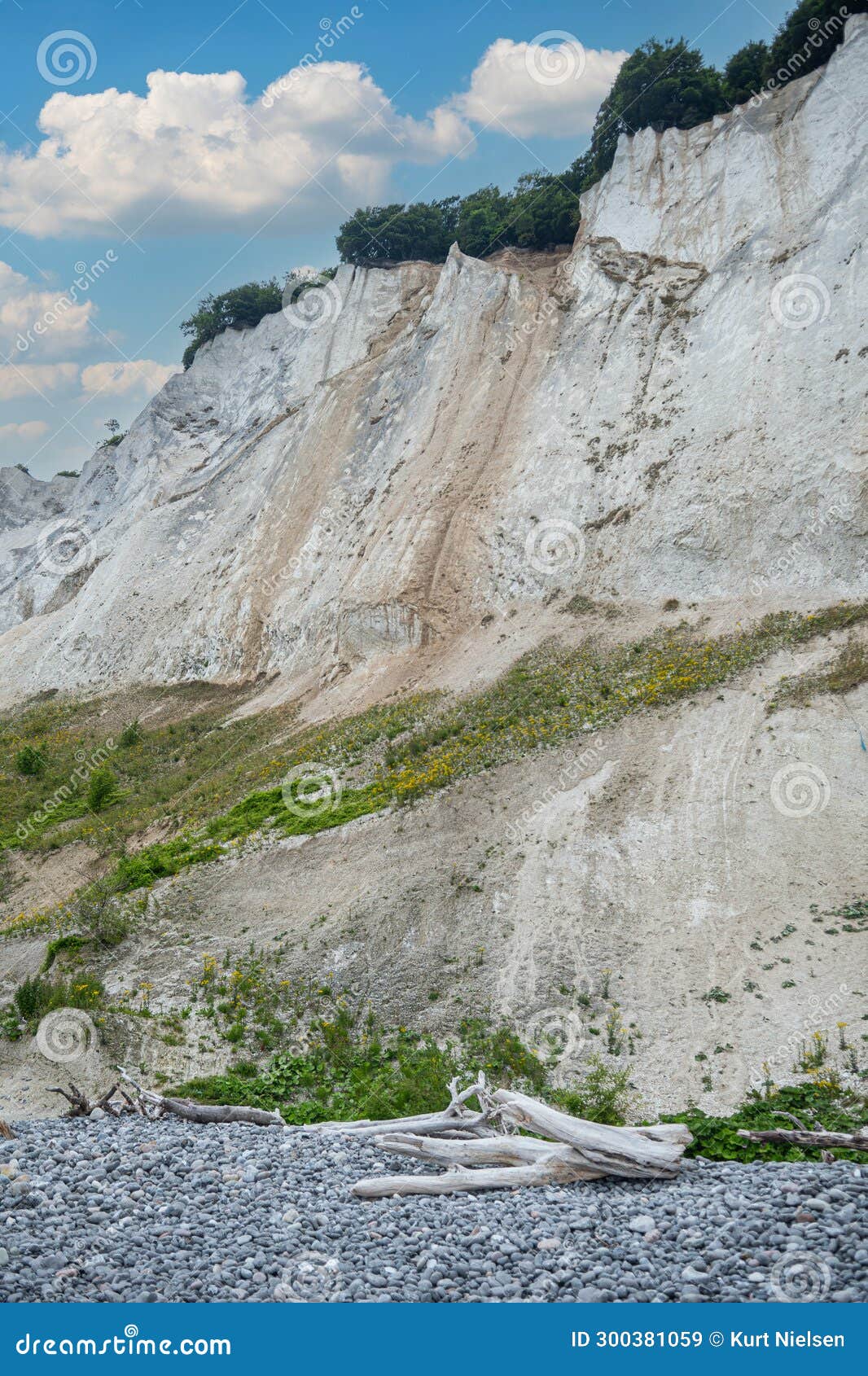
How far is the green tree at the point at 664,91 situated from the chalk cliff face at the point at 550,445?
4.71 feet

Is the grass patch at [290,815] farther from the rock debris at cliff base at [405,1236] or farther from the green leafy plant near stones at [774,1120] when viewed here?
the rock debris at cliff base at [405,1236]

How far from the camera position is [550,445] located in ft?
101

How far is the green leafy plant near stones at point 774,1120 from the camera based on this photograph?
703 centimetres

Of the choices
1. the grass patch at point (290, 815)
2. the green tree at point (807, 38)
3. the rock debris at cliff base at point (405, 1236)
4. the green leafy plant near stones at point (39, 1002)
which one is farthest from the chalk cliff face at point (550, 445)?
the rock debris at cliff base at point (405, 1236)

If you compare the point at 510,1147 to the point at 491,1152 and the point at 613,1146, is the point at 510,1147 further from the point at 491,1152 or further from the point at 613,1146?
the point at 613,1146

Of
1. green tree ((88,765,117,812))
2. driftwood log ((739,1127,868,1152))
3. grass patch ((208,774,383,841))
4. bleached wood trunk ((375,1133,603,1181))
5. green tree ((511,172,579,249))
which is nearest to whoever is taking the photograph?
bleached wood trunk ((375,1133,603,1181))

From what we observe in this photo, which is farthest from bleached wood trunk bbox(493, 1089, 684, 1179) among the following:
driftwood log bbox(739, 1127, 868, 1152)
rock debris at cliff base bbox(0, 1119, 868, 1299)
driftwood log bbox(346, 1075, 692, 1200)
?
driftwood log bbox(739, 1127, 868, 1152)

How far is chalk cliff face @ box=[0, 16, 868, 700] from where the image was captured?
80.9ft

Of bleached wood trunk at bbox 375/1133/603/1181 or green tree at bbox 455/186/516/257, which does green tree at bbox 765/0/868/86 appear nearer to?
green tree at bbox 455/186/516/257

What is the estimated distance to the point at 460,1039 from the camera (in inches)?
449

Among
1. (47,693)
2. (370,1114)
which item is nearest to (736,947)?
(370,1114)

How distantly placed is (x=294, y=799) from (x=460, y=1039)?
8673mm

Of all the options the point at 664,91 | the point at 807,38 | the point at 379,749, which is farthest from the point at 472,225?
the point at 379,749

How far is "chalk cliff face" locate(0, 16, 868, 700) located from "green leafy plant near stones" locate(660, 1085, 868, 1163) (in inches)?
597
